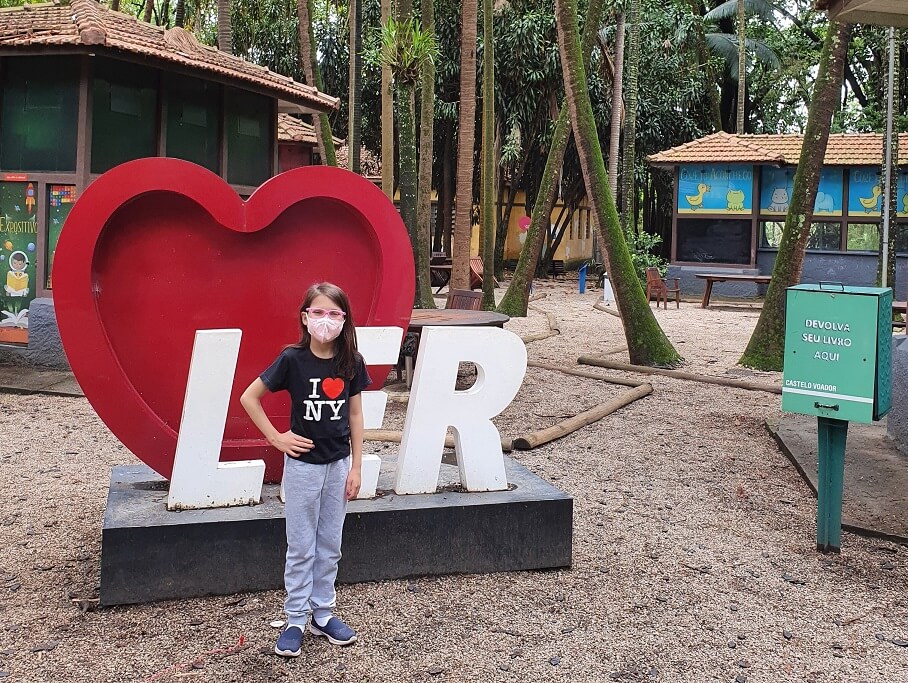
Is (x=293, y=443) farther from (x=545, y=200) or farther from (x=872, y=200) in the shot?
(x=872, y=200)

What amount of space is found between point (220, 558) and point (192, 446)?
508mm

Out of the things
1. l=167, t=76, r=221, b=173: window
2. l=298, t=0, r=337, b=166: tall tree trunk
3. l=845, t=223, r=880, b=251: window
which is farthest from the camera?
l=845, t=223, r=880, b=251: window

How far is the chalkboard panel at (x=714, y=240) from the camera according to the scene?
24.4 meters

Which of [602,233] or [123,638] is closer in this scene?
[123,638]

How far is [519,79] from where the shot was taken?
26.8 metres

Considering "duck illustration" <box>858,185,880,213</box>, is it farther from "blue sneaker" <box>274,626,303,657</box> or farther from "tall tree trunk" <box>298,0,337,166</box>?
"blue sneaker" <box>274,626,303,657</box>

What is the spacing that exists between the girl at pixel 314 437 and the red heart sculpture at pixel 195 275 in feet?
3.55

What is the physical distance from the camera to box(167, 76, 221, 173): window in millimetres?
11766

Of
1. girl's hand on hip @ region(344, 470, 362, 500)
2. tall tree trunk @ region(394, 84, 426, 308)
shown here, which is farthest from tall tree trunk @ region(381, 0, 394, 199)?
girl's hand on hip @ region(344, 470, 362, 500)

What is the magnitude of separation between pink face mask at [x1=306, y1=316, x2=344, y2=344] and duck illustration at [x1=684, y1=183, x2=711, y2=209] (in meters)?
22.1

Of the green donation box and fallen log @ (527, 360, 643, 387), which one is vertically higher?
the green donation box

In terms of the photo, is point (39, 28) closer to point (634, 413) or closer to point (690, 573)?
point (634, 413)

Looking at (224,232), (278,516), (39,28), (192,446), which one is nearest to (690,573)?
(278,516)

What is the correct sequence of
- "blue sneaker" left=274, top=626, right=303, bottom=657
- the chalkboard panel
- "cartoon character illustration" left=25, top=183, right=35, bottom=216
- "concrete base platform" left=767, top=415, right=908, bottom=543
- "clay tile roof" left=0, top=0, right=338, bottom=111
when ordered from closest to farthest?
"blue sneaker" left=274, top=626, right=303, bottom=657, "concrete base platform" left=767, top=415, right=908, bottom=543, "clay tile roof" left=0, top=0, right=338, bottom=111, "cartoon character illustration" left=25, top=183, right=35, bottom=216, the chalkboard panel
